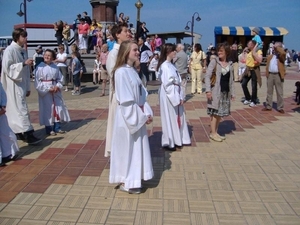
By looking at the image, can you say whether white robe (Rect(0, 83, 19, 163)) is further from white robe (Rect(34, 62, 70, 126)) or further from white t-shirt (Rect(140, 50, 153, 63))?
white t-shirt (Rect(140, 50, 153, 63))

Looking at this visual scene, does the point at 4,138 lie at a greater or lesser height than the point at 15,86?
lesser

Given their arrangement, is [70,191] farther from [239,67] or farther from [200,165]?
[239,67]

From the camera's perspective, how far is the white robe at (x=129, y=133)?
3.81 m

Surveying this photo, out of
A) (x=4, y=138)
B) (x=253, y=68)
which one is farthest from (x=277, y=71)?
(x=4, y=138)

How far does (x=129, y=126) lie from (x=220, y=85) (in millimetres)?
2802

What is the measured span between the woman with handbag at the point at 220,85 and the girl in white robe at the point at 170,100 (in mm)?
593

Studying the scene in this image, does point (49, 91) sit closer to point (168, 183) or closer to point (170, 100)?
point (170, 100)

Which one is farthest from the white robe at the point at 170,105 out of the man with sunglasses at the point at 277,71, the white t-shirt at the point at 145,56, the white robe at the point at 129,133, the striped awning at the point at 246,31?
the striped awning at the point at 246,31

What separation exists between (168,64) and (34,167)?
2686 mm

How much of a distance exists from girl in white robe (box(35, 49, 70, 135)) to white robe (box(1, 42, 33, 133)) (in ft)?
2.13

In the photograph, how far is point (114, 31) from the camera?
16.0 feet

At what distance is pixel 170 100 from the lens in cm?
568

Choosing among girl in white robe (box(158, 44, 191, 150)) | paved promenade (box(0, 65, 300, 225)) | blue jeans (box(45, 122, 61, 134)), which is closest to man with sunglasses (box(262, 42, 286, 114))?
paved promenade (box(0, 65, 300, 225))

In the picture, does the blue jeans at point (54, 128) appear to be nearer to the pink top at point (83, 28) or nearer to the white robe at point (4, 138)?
the white robe at point (4, 138)
